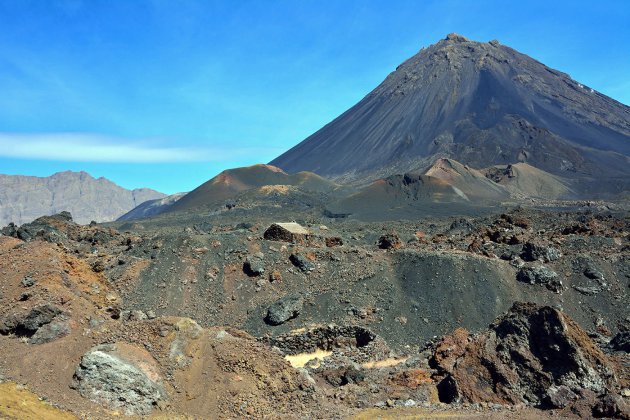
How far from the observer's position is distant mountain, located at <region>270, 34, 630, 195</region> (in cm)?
10812

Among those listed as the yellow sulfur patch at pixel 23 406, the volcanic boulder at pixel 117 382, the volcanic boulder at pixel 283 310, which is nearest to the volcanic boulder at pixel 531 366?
the volcanic boulder at pixel 283 310

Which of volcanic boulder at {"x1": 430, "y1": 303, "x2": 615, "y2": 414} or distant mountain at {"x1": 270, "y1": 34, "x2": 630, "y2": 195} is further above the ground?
distant mountain at {"x1": 270, "y1": 34, "x2": 630, "y2": 195}

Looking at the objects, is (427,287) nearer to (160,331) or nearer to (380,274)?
(380,274)

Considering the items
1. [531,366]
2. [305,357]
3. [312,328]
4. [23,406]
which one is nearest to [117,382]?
[23,406]

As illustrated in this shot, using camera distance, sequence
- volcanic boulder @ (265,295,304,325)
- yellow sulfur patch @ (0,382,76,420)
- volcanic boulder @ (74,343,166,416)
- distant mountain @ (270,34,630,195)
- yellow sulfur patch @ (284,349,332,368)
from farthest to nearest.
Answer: distant mountain @ (270,34,630,195)
volcanic boulder @ (265,295,304,325)
yellow sulfur patch @ (284,349,332,368)
volcanic boulder @ (74,343,166,416)
yellow sulfur patch @ (0,382,76,420)

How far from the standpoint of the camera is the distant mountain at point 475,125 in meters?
108

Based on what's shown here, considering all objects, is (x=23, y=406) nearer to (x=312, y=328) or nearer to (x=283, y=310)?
(x=312, y=328)

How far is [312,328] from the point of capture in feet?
78.7

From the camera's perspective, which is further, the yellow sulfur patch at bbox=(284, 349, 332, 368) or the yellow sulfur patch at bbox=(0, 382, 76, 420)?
the yellow sulfur patch at bbox=(284, 349, 332, 368)

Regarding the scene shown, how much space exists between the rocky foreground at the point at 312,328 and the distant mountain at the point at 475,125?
72726 mm

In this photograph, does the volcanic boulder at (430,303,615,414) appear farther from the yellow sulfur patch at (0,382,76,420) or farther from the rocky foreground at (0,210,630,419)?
the yellow sulfur patch at (0,382,76,420)

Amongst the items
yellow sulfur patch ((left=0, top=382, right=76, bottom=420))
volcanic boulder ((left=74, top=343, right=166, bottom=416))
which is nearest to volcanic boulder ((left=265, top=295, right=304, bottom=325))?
volcanic boulder ((left=74, top=343, right=166, bottom=416))

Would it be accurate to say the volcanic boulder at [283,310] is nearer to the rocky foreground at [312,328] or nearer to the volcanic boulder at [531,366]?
the rocky foreground at [312,328]

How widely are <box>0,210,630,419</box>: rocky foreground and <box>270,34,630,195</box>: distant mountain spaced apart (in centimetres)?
7273
